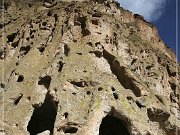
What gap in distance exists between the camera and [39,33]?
112 ft

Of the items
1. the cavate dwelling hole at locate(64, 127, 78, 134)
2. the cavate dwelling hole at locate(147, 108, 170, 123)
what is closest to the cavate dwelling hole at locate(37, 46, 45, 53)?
the cavate dwelling hole at locate(64, 127, 78, 134)

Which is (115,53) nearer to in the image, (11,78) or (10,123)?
(11,78)

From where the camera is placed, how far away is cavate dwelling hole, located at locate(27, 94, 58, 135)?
29383mm

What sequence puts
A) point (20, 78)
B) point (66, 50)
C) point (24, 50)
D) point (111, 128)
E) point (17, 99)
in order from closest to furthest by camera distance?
point (17, 99), point (20, 78), point (66, 50), point (111, 128), point (24, 50)

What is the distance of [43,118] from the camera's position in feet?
101

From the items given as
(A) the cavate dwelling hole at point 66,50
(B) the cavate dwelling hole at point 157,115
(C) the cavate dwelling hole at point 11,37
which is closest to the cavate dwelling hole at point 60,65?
(A) the cavate dwelling hole at point 66,50

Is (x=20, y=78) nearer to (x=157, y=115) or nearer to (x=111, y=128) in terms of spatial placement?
(x=111, y=128)

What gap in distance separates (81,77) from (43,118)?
185 inches

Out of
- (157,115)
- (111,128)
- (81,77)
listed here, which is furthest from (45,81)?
(157,115)

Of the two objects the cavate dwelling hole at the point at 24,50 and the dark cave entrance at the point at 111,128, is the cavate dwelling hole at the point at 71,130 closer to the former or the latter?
the dark cave entrance at the point at 111,128

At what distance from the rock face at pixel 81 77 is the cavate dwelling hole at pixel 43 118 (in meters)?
0.03

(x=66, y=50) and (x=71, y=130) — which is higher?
(x=66, y=50)

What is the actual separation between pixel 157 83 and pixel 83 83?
30.3ft

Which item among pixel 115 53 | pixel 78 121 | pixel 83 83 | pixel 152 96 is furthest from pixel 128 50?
pixel 78 121
